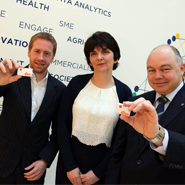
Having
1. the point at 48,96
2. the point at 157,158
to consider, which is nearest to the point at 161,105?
the point at 157,158

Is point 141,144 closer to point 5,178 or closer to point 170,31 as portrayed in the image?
point 5,178

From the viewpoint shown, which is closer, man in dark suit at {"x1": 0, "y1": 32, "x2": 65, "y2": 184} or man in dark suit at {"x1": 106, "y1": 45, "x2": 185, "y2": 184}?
man in dark suit at {"x1": 106, "y1": 45, "x2": 185, "y2": 184}

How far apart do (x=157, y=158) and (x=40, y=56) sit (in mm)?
1475

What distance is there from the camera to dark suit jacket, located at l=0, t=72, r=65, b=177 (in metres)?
1.78

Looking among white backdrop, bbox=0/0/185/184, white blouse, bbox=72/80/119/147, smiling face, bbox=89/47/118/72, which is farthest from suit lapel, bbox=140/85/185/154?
white backdrop, bbox=0/0/185/184

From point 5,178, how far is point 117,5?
2923 millimetres

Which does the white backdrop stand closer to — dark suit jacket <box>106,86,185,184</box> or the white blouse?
the white blouse

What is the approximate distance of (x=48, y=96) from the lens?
1.94m

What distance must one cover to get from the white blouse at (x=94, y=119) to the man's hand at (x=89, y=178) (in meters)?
0.28

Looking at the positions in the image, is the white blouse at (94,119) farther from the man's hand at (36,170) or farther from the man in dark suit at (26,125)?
the man's hand at (36,170)

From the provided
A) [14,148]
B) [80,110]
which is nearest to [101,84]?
[80,110]

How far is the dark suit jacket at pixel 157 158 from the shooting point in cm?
122

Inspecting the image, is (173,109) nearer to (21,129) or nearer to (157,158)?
(157,158)

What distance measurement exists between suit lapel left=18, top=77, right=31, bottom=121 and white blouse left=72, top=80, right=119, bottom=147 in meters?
0.44
